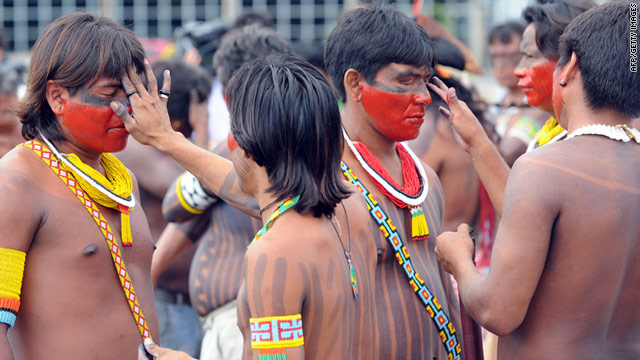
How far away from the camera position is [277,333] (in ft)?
8.09

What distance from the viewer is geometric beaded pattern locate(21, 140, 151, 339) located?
9.72 feet

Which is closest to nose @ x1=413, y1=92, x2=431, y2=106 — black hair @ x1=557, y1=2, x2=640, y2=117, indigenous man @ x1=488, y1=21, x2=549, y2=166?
black hair @ x1=557, y1=2, x2=640, y2=117

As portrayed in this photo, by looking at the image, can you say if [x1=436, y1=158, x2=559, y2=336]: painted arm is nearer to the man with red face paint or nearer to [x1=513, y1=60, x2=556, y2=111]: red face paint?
the man with red face paint

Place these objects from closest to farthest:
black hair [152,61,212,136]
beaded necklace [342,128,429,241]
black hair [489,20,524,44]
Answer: beaded necklace [342,128,429,241], black hair [152,61,212,136], black hair [489,20,524,44]

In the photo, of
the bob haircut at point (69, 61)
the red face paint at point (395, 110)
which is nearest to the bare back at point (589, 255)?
the red face paint at point (395, 110)

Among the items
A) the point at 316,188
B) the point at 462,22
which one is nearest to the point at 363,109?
the point at 316,188

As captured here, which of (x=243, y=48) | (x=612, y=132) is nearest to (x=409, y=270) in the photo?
(x=612, y=132)

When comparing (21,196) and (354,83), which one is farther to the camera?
(354,83)

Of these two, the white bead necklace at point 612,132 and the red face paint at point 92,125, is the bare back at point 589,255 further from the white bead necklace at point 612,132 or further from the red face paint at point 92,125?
the red face paint at point 92,125

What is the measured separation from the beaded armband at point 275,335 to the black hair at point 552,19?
96.2 inches

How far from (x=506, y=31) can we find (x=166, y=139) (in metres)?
5.40

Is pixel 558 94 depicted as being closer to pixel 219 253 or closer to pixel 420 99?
pixel 420 99

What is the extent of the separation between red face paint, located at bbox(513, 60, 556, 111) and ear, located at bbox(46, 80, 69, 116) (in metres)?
2.37

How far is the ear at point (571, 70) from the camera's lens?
2988 mm
